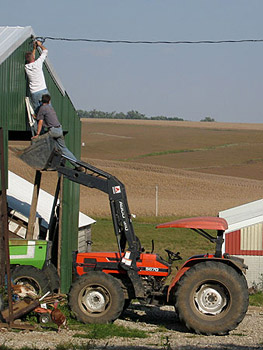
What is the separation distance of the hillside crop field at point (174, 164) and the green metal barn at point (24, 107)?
72.1ft

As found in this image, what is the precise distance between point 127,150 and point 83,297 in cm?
7038

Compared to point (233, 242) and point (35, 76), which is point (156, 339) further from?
point (233, 242)

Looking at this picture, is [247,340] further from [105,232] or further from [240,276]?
[105,232]

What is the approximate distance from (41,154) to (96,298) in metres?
2.96

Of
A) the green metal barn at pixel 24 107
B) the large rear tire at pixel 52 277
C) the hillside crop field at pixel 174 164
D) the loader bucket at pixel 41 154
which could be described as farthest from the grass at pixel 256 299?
the hillside crop field at pixel 174 164

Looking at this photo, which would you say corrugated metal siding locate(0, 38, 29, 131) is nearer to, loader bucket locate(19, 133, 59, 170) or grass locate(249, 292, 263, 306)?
loader bucket locate(19, 133, 59, 170)

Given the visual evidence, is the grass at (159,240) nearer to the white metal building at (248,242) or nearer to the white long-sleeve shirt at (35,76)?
the white metal building at (248,242)

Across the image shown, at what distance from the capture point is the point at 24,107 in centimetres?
1455

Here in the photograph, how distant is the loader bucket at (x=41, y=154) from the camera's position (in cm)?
1280

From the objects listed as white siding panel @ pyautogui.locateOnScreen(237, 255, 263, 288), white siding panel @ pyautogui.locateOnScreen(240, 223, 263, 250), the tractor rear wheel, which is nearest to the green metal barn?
the tractor rear wheel

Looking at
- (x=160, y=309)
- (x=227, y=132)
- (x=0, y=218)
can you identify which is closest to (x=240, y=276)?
(x=160, y=309)

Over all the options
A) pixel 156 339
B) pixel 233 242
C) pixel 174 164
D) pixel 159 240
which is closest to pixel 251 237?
pixel 233 242

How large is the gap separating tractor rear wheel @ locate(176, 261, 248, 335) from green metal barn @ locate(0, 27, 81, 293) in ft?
15.4

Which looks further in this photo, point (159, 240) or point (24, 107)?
point (159, 240)
